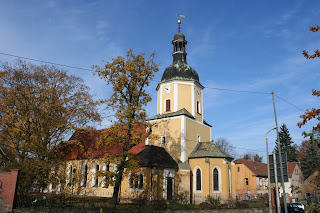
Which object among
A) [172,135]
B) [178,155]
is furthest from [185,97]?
[178,155]

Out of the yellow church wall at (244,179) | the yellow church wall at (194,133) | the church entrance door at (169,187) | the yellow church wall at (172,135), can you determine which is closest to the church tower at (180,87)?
the yellow church wall at (194,133)

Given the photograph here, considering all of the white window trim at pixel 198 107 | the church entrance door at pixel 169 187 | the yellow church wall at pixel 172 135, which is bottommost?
the church entrance door at pixel 169 187

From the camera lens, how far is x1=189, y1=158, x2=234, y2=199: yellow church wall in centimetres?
2588

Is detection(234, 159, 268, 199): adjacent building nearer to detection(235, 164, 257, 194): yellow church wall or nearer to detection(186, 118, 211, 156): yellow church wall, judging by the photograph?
detection(235, 164, 257, 194): yellow church wall

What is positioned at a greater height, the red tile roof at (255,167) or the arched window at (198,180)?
the red tile roof at (255,167)

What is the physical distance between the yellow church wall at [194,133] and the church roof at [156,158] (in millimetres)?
2526

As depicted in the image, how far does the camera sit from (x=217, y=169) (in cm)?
2675

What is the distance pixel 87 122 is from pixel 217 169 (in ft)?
48.2

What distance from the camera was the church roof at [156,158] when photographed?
2512 cm

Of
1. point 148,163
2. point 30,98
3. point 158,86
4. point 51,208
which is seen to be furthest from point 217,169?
point 30,98

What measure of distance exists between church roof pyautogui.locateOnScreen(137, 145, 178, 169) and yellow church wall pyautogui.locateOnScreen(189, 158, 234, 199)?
8.72 ft

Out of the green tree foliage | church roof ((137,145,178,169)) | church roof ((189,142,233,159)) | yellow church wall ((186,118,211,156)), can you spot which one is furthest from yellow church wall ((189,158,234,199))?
the green tree foliage

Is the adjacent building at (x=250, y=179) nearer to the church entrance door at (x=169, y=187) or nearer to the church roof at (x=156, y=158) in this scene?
the church roof at (x=156, y=158)

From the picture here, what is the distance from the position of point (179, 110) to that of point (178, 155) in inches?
202
